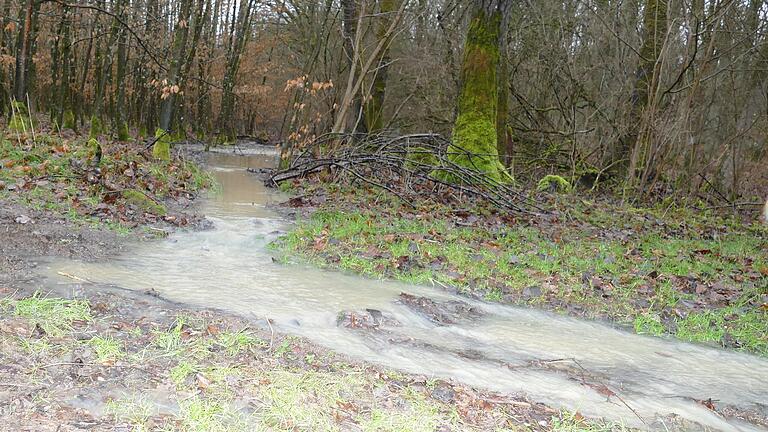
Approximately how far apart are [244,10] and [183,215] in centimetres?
2304

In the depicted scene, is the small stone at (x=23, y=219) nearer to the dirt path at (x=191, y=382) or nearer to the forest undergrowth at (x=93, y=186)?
the forest undergrowth at (x=93, y=186)

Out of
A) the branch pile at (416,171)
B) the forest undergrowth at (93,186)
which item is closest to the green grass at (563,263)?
the branch pile at (416,171)

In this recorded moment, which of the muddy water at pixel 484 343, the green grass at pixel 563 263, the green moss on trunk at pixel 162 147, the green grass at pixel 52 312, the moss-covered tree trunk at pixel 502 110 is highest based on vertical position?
the moss-covered tree trunk at pixel 502 110

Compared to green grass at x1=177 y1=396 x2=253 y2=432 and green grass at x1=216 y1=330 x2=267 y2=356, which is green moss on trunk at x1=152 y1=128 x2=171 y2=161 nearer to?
green grass at x1=216 y1=330 x2=267 y2=356

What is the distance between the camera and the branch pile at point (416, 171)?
11906 millimetres

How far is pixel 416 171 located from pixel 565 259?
15.4 feet

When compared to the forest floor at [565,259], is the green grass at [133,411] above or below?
below

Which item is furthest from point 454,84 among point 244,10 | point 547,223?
point 244,10

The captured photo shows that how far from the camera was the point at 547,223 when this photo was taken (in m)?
11.0

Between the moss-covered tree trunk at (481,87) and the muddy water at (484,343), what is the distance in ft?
22.2

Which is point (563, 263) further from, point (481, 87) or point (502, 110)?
point (502, 110)

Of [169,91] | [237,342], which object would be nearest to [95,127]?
[169,91]

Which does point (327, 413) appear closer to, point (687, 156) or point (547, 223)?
point (547, 223)

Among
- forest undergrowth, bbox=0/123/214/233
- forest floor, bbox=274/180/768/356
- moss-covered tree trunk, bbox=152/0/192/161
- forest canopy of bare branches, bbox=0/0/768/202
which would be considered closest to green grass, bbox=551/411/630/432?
forest floor, bbox=274/180/768/356
